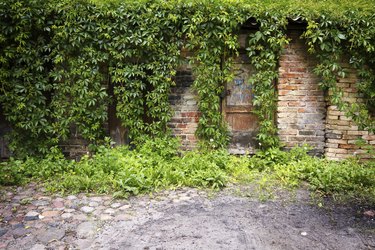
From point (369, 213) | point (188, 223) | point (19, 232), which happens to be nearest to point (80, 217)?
point (19, 232)

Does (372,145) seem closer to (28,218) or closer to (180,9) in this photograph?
(180,9)

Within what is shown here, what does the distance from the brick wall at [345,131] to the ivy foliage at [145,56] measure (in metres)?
0.16

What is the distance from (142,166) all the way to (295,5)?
366 cm

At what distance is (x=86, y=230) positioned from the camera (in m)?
3.32

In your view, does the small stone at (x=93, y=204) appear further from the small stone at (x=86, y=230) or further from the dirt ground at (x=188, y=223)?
the small stone at (x=86, y=230)

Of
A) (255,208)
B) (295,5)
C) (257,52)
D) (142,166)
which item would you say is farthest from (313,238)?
(295,5)

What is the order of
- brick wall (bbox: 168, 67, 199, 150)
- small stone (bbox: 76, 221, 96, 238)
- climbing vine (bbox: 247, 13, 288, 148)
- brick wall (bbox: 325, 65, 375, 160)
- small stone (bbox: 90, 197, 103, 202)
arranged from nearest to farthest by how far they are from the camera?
small stone (bbox: 76, 221, 96, 238) < small stone (bbox: 90, 197, 103, 202) < climbing vine (bbox: 247, 13, 288, 148) < brick wall (bbox: 325, 65, 375, 160) < brick wall (bbox: 168, 67, 199, 150)

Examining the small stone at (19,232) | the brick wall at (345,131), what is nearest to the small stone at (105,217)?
the small stone at (19,232)

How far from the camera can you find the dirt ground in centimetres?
308

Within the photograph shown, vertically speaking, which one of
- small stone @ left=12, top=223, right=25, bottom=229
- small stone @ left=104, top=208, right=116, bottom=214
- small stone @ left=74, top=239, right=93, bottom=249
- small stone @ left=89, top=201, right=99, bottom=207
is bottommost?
small stone @ left=74, top=239, right=93, bottom=249

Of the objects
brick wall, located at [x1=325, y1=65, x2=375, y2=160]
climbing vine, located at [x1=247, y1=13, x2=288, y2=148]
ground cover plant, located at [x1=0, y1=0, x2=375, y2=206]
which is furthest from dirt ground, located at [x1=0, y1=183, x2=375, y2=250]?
brick wall, located at [x1=325, y1=65, x2=375, y2=160]

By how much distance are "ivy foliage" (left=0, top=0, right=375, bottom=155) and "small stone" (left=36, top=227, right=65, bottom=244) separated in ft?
7.72

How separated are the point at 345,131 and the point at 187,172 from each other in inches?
115

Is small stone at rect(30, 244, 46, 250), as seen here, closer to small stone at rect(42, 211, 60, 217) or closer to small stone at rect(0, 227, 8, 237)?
small stone at rect(0, 227, 8, 237)
